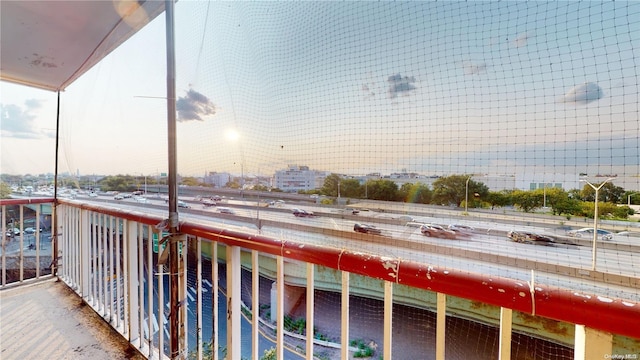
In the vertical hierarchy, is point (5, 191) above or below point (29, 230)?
above

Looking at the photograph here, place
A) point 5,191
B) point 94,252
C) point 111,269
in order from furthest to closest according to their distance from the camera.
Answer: point 5,191, point 94,252, point 111,269

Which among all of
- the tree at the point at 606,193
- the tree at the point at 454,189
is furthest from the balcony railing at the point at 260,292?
the tree at the point at 606,193

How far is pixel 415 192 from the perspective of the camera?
118 cm

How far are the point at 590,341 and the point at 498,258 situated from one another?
3.86 ft

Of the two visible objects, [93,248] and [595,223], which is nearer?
[595,223]

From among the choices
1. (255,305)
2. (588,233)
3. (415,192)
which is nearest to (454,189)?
(415,192)

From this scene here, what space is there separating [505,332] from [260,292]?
132 centimetres

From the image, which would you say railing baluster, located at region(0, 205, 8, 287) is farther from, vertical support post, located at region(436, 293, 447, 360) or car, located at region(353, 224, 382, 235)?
vertical support post, located at region(436, 293, 447, 360)

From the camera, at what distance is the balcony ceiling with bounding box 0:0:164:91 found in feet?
4.57

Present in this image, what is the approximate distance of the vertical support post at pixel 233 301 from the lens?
38.0 inches

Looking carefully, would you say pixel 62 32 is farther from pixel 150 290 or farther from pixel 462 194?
pixel 462 194

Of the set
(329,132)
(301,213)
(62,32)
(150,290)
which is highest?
(62,32)

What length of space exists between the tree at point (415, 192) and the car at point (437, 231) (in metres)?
0.28

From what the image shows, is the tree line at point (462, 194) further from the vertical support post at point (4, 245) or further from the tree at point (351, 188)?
the vertical support post at point (4, 245)
